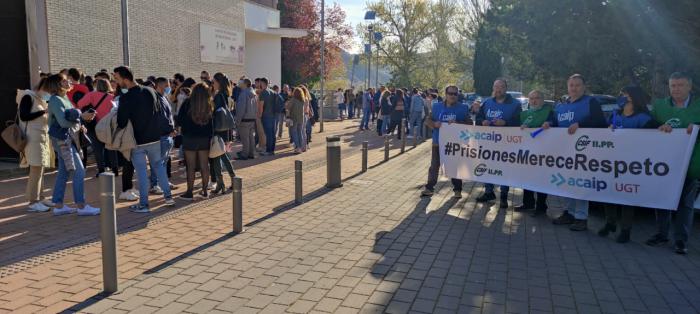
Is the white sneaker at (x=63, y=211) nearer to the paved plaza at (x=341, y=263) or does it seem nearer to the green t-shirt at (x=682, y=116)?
the paved plaza at (x=341, y=263)

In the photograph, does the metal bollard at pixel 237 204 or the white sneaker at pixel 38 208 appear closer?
the metal bollard at pixel 237 204

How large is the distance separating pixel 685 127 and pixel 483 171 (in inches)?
116

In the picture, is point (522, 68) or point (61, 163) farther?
point (522, 68)

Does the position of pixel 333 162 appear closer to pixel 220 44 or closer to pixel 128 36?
pixel 128 36

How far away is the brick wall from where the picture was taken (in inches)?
568

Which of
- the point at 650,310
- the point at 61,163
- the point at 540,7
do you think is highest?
the point at 540,7

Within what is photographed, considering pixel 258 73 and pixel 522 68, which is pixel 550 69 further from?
pixel 258 73

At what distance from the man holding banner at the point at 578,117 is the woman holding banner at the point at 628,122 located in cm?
27

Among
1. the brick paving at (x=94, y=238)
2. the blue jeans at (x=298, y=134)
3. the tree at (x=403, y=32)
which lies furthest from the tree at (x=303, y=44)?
the brick paving at (x=94, y=238)

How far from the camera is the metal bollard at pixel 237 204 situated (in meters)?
6.38

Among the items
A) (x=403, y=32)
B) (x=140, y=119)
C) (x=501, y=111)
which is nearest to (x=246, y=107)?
(x=140, y=119)

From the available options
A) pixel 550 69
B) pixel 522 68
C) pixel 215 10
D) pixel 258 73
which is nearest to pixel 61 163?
pixel 550 69

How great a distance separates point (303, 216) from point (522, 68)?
417 inches

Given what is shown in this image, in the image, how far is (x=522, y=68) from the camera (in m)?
15.8
